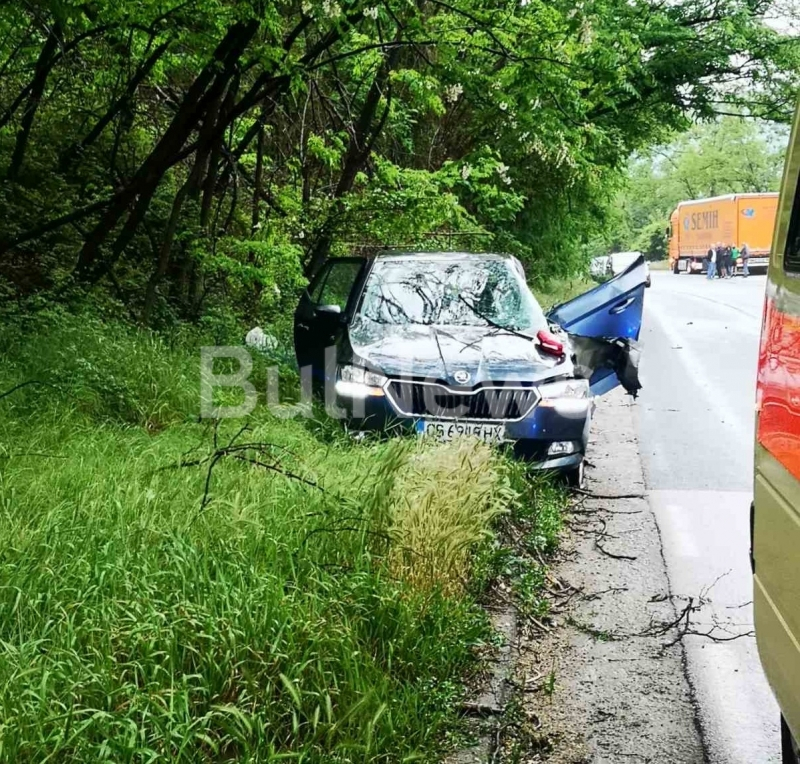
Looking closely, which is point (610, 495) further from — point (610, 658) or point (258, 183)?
point (258, 183)

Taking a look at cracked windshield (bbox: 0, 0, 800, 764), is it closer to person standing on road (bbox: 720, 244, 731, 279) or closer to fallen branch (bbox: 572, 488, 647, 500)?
fallen branch (bbox: 572, 488, 647, 500)

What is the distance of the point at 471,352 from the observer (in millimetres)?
6207

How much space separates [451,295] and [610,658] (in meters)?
3.75

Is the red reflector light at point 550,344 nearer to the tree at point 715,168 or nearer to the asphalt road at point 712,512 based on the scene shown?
the asphalt road at point 712,512

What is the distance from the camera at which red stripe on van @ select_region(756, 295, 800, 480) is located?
2.14 m

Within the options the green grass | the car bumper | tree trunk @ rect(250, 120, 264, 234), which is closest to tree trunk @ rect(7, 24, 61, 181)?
tree trunk @ rect(250, 120, 264, 234)

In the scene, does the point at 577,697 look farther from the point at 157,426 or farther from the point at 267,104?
the point at 267,104

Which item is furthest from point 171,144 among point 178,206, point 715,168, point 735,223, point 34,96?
point 715,168

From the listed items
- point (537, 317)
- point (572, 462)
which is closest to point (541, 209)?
point (537, 317)

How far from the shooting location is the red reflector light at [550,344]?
6434 millimetres

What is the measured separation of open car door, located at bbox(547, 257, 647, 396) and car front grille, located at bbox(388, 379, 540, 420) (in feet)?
4.44

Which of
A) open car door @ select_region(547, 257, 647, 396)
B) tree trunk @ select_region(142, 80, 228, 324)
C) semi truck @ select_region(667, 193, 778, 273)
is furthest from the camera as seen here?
semi truck @ select_region(667, 193, 778, 273)

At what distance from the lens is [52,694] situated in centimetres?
256

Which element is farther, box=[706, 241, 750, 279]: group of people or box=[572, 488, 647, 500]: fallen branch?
box=[706, 241, 750, 279]: group of people
